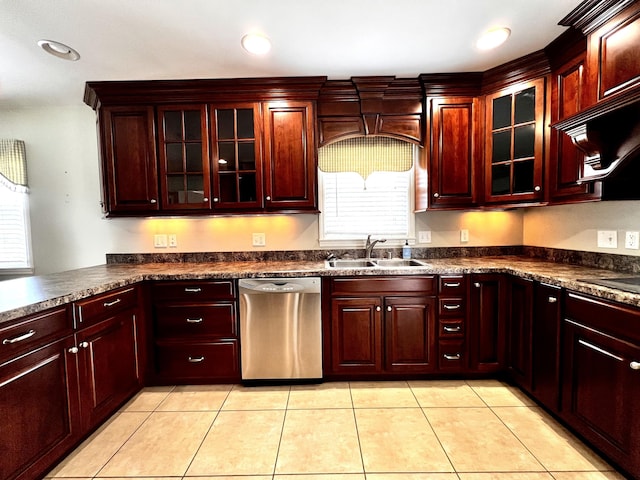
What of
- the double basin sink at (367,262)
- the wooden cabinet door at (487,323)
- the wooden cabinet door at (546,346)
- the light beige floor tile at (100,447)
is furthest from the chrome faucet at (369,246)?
the light beige floor tile at (100,447)

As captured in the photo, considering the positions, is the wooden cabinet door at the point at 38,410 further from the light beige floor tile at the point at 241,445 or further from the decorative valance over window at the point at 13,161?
the decorative valance over window at the point at 13,161

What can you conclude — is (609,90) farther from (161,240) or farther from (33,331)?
(161,240)

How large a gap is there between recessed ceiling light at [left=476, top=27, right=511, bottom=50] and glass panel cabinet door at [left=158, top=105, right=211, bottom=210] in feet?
7.11

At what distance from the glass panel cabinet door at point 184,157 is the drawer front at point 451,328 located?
218 cm

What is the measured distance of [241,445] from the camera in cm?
181

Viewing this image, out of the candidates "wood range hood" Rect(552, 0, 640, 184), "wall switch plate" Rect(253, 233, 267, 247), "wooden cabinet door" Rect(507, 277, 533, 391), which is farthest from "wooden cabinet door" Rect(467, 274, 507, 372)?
"wall switch plate" Rect(253, 233, 267, 247)

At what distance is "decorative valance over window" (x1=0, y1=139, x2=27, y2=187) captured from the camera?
115 inches

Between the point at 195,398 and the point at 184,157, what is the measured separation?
1944 millimetres

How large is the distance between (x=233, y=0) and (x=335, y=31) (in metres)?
0.65

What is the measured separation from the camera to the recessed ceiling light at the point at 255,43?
200 cm

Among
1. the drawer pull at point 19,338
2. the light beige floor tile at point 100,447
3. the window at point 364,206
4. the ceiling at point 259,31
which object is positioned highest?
the ceiling at point 259,31

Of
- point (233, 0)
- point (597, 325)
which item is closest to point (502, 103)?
point (597, 325)

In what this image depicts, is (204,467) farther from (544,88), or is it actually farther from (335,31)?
(544,88)

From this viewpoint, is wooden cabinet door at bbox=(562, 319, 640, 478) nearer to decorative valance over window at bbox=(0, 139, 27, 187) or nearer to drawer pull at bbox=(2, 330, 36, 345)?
drawer pull at bbox=(2, 330, 36, 345)
